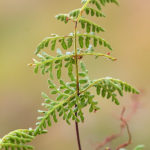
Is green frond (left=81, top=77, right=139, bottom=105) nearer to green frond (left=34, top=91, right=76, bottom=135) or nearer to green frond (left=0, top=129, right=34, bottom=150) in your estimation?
green frond (left=34, top=91, right=76, bottom=135)

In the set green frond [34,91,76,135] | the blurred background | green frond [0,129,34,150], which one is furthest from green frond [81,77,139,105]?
the blurred background

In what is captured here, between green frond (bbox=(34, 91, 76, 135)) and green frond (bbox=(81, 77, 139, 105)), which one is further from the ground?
green frond (bbox=(81, 77, 139, 105))

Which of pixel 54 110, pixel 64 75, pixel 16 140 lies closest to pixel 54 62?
pixel 54 110

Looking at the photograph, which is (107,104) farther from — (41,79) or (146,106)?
(41,79)

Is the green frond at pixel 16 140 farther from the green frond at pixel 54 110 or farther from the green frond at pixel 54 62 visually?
the green frond at pixel 54 62

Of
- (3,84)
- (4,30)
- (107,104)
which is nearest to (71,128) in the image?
(107,104)

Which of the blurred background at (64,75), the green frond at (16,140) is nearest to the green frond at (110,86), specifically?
the green frond at (16,140)

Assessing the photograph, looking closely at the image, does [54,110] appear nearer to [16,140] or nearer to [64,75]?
[16,140]

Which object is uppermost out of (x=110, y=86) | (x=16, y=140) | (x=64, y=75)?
(x=64, y=75)
